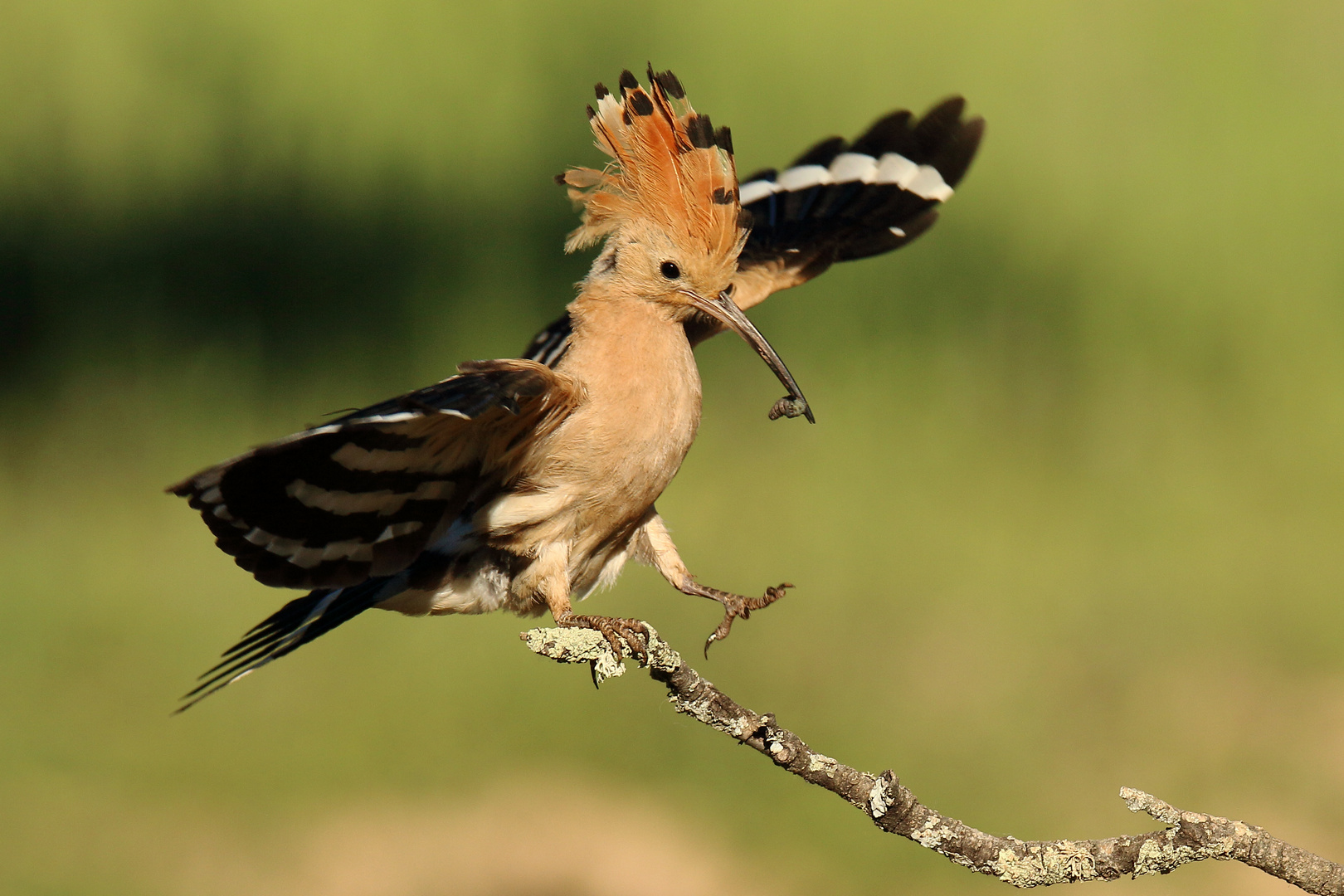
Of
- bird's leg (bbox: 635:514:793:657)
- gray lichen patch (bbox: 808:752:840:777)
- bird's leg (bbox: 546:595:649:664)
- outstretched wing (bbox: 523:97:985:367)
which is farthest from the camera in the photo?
outstretched wing (bbox: 523:97:985:367)

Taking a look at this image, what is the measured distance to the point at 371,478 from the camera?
6.88 ft

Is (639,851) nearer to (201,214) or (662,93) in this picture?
(662,93)

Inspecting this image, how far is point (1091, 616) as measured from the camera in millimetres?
4734

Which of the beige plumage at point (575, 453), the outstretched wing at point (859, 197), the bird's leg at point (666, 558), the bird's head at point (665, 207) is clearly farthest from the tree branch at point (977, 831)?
the outstretched wing at point (859, 197)

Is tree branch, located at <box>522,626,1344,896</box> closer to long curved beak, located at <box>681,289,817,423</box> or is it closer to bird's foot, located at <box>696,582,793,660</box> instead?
bird's foot, located at <box>696,582,793,660</box>

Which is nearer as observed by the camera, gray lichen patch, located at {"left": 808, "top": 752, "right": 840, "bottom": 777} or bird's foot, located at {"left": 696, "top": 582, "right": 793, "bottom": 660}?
gray lichen patch, located at {"left": 808, "top": 752, "right": 840, "bottom": 777}

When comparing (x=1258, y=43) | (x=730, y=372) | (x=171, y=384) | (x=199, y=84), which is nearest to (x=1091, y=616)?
(x=730, y=372)

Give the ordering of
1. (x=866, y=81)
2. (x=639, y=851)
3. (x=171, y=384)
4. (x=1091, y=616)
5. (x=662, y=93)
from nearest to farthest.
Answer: (x=662, y=93) → (x=639, y=851) → (x=1091, y=616) → (x=171, y=384) → (x=866, y=81)

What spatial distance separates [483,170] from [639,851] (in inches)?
109

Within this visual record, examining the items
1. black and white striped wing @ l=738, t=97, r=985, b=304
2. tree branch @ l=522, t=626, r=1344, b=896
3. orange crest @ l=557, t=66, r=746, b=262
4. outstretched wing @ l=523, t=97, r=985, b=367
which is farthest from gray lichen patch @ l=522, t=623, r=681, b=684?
black and white striped wing @ l=738, t=97, r=985, b=304

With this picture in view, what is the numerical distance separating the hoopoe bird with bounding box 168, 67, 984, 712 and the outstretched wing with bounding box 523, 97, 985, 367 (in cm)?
46

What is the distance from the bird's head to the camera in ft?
7.96

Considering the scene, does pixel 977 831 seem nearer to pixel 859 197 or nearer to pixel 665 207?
pixel 665 207

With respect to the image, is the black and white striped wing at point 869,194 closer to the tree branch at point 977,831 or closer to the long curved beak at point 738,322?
the long curved beak at point 738,322
